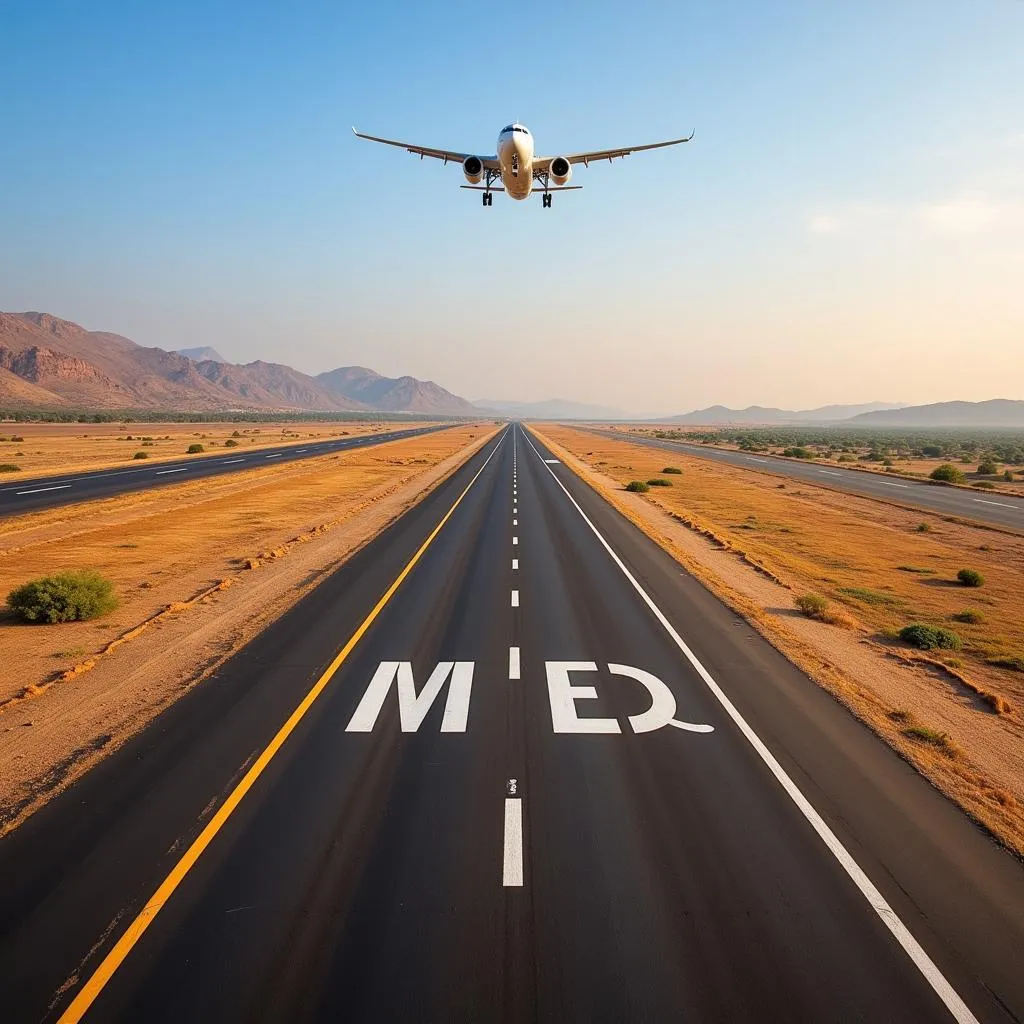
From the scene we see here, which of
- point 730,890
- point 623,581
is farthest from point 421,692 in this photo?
point 623,581

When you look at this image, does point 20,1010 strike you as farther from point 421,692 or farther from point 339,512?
point 339,512

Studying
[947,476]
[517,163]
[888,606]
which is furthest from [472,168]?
[947,476]

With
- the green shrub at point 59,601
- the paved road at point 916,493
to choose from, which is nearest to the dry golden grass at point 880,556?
the paved road at point 916,493

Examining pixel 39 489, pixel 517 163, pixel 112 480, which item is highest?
pixel 517 163

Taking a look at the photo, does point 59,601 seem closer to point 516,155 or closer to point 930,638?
point 930,638

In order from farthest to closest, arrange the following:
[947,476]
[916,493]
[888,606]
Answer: [947,476]
[916,493]
[888,606]
